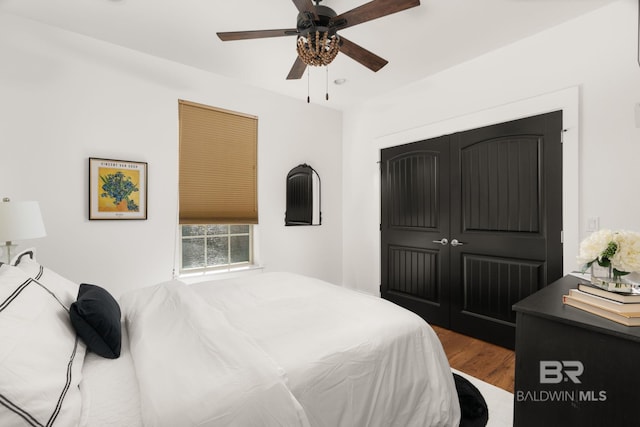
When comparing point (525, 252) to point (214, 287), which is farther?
point (525, 252)

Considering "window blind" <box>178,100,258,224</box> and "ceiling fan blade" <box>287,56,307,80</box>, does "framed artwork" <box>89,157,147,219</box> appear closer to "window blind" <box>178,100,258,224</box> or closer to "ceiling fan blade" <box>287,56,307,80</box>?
"window blind" <box>178,100,258,224</box>

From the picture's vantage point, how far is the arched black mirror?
3.88 metres

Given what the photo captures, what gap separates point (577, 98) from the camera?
237cm

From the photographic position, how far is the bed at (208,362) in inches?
36.3

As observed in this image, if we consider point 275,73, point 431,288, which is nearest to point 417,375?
point 431,288

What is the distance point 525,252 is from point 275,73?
293 cm

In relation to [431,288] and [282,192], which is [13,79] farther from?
[431,288]

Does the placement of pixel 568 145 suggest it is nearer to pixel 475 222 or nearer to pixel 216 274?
pixel 475 222

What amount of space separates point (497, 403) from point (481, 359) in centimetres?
67

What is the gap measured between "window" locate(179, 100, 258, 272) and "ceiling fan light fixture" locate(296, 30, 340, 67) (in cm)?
174

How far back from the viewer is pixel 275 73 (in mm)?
3264

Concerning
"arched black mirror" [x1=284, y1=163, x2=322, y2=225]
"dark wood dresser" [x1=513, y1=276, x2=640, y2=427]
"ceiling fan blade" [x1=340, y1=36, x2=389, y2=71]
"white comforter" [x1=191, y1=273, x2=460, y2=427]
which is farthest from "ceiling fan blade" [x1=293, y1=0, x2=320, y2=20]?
"arched black mirror" [x1=284, y1=163, x2=322, y2=225]

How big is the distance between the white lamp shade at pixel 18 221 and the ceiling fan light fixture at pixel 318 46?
1977 millimetres

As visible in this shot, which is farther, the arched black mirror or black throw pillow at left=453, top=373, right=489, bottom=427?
the arched black mirror
